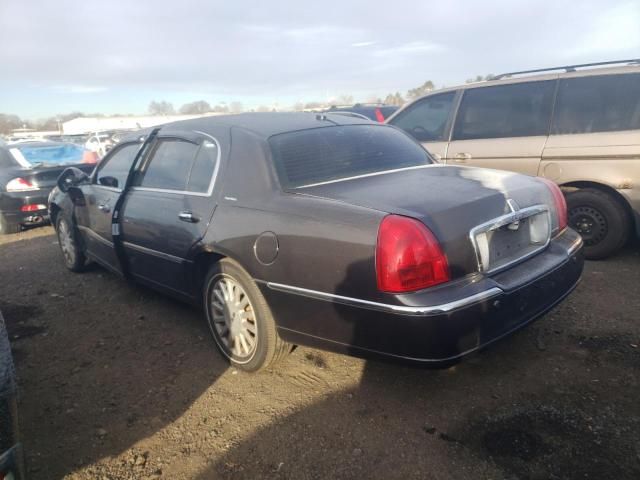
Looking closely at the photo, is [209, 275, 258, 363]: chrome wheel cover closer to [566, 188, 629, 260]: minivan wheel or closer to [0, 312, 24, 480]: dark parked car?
[0, 312, 24, 480]: dark parked car

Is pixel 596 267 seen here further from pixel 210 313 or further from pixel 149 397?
pixel 149 397

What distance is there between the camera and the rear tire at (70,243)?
203 inches

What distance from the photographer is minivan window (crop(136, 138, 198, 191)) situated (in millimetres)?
3521

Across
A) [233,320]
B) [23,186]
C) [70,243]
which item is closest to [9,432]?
[233,320]

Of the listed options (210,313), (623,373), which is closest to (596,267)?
(623,373)

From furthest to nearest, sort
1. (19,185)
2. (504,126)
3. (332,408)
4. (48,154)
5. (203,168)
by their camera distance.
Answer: (48,154) < (19,185) < (504,126) < (203,168) < (332,408)

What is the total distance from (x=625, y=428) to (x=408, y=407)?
1067mm

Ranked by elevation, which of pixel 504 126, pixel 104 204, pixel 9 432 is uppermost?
pixel 504 126

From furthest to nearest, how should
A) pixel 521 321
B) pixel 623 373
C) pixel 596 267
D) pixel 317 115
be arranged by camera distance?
pixel 596 267 → pixel 317 115 → pixel 623 373 → pixel 521 321

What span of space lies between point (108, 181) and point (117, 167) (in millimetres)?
220

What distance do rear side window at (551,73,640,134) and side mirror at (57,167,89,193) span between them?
15.9ft

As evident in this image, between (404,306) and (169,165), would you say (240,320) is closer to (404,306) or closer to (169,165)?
(404,306)

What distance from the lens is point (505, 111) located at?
5203 millimetres

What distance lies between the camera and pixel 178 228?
11.1 feet
